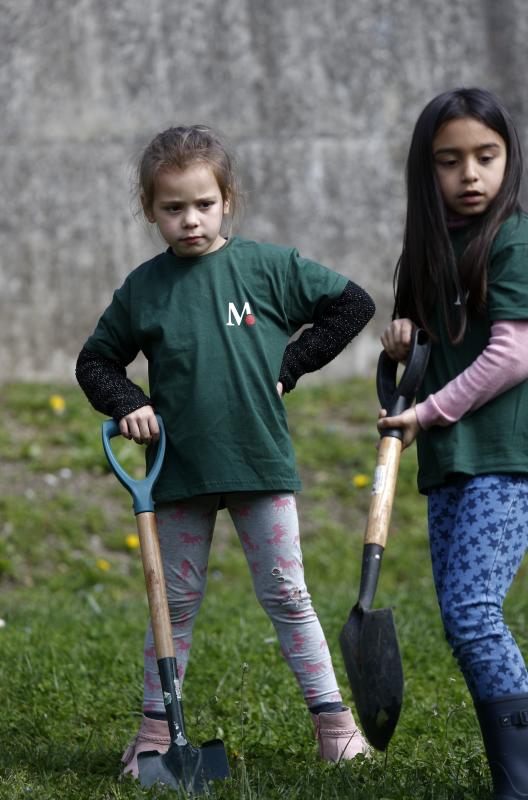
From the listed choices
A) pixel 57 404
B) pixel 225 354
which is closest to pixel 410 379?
pixel 225 354

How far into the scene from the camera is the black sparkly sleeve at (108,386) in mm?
3246

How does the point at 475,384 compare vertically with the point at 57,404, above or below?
above

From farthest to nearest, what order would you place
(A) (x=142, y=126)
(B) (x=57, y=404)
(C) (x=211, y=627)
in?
(A) (x=142, y=126) → (B) (x=57, y=404) → (C) (x=211, y=627)

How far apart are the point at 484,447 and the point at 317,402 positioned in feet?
17.5

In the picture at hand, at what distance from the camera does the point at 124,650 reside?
4457mm

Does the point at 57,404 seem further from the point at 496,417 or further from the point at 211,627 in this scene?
the point at 496,417

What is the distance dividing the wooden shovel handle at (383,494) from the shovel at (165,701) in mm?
573

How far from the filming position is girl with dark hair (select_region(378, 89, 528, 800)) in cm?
275

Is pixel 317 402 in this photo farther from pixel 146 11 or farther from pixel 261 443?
pixel 261 443

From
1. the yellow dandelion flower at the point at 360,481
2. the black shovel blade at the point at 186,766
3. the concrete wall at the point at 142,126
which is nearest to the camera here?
the black shovel blade at the point at 186,766

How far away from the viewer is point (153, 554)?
311 centimetres

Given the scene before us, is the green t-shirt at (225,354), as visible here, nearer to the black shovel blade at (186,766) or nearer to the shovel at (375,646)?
the shovel at (375,646)

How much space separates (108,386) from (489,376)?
1053 mm

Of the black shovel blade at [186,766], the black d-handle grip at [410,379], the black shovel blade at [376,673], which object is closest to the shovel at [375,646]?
the black shovel blade at [376,673]
